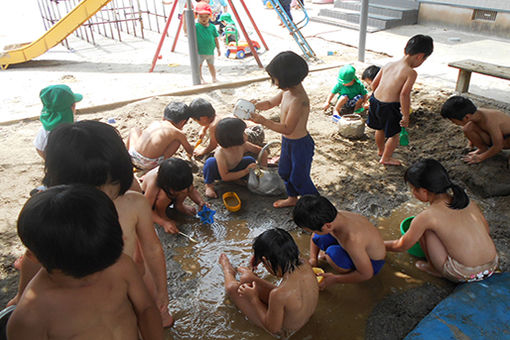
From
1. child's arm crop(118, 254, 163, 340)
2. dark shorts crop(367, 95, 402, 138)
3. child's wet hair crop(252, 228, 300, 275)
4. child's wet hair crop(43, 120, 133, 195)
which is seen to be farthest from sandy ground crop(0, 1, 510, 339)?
child's wet hair crop(43, 120, 133, 195)

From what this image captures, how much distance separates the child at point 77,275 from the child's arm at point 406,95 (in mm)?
3432

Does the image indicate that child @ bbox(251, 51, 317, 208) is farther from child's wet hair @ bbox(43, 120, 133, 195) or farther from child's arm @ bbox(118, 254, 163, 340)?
child's arm @ bbox(118, 254, 163, 340)

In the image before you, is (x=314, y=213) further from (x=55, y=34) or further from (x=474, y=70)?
(x=55, y=34)

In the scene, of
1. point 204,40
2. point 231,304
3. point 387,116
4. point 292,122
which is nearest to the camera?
point 231,304

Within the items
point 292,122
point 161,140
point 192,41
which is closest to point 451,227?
point 292,122

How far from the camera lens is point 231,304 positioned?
2.80 m

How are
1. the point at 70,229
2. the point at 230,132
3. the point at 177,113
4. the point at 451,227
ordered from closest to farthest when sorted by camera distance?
the point at 70,229, the point at 451,227, the point at 230,132, the point at 177,113

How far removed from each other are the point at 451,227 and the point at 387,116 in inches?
80.1

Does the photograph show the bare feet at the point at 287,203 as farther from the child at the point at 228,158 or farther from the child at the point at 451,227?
the child at the point at 451,227

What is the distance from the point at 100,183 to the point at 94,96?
551 centimetres

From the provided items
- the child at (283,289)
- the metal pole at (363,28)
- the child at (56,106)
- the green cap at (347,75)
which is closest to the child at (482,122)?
the green cap at (347,75)

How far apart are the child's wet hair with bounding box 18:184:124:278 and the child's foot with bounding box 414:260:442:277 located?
2.51m

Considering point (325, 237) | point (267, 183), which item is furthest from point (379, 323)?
point (267, 183)

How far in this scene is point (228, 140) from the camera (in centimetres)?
381
